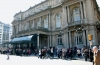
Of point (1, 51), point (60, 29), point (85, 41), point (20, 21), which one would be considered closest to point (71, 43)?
point (85, 41)

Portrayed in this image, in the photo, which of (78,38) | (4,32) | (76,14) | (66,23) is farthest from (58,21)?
(4,32)

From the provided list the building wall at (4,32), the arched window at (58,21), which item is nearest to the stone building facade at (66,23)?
the arched window at (58,21)

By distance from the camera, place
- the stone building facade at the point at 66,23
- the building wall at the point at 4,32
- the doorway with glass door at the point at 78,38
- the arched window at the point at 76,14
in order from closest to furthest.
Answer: the stone building facade at the point at 66,23
the doorway with glass door at the point at 78,38
the arched window at the point at 76,14
the building wall at the point at 4,32

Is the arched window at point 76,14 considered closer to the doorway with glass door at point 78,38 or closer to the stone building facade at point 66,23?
the stone building facade at point 66,23

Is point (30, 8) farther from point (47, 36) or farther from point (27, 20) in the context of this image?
point (47, 36)

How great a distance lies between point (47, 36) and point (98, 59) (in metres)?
25.3

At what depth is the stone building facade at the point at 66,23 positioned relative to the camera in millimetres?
22388

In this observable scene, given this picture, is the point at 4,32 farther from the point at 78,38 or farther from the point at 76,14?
the point at 78,38

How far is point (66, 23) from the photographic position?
2530cm

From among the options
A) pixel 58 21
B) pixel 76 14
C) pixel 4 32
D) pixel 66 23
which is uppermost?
pixel 4 32

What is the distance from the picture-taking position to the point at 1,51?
3266 centimetres

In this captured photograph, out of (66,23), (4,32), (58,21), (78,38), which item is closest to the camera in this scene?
(78,38)

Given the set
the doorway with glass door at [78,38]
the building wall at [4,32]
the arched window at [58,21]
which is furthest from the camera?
the building wall at [4,32]

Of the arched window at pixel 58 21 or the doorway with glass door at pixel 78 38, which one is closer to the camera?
the doorway with glass door at pixel 78 38
